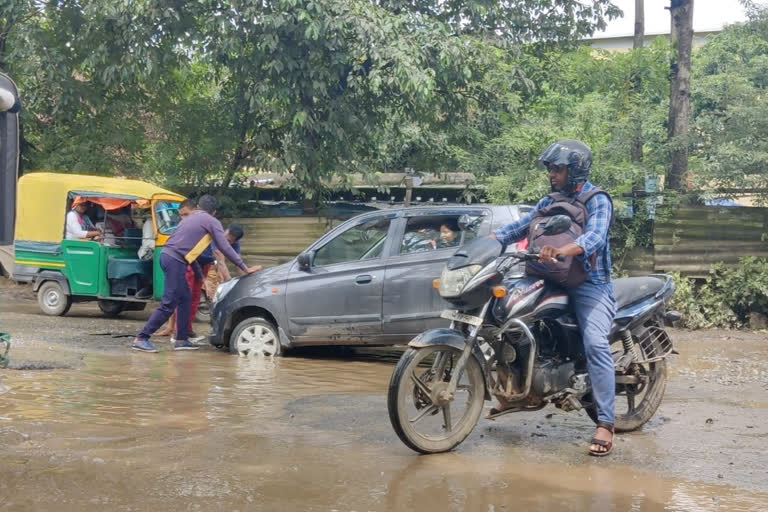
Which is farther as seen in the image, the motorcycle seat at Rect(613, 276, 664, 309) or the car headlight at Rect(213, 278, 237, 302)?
the car headlight at Rect(213, 278, 237, 302)

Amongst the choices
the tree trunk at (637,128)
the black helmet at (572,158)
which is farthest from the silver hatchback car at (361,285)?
the tree trunk at (637,128)

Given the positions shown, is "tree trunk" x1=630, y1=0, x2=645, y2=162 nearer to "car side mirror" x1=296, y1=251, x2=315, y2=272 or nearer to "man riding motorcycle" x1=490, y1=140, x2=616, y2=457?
"car side mirror" x1=296, y1=251, x2=315, y2=272

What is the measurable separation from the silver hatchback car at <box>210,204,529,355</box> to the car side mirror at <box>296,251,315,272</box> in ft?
0.03

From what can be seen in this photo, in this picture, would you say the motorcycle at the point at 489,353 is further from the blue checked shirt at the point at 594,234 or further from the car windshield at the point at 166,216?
the car windshield at the point at 166,216

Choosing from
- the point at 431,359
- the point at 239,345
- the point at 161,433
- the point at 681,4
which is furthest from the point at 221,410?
the point at 681,4

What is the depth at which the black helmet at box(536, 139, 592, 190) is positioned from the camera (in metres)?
5.80

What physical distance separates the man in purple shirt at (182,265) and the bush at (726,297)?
668 centimetres

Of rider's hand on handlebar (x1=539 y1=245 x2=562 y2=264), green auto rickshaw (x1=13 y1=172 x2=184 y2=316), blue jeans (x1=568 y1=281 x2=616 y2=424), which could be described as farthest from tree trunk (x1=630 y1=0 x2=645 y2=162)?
rider's hand on handlebar (x1=539 y1=245 x2=562 y2=264)

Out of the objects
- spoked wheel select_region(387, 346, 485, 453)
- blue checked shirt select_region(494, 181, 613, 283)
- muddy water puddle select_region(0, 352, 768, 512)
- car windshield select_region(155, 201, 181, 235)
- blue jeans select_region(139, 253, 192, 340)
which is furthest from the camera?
car windshield select_region(155, 201, 181, 235)

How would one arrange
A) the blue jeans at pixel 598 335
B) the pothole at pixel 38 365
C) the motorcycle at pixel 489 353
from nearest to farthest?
the motorcycle at pixel 489 353 < the blue jeans at pixel 598 335 < the pothole at pixel 38 365

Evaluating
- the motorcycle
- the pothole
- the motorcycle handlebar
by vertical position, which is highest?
the motorcycle handlebar

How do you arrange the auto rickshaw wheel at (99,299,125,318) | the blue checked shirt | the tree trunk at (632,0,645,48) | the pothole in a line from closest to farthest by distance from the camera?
the blue checked shirt
the pothole
the auto rickshaw wheel at (99,299,125,318)
the tree trunk at (632,0,645,48)

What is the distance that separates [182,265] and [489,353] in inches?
204

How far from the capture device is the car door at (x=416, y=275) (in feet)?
30.7
